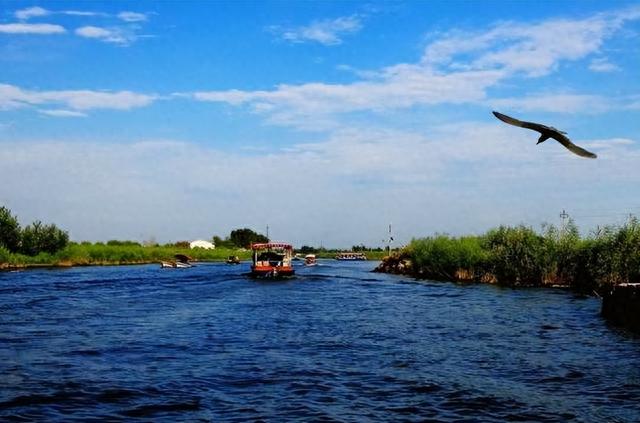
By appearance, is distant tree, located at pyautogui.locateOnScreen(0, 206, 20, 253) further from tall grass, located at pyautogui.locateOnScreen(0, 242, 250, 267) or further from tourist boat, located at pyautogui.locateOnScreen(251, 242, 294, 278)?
tourist boat, located at pyautogui.locateOnScreen(251, 242, 294, 278)

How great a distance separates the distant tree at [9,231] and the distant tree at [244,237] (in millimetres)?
105163

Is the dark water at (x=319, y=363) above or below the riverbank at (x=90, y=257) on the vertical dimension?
below

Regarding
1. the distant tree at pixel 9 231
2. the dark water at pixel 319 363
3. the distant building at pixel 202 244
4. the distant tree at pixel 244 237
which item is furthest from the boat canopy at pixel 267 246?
the distant tree at pixel 244 237

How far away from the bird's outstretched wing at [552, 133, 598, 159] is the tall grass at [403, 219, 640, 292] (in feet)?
77.4

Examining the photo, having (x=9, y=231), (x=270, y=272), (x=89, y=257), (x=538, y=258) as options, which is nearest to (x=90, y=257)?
(x=89, y=257)

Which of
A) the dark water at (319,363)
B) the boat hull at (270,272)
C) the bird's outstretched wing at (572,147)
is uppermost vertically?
the bird's outstretched wing at (572,147)

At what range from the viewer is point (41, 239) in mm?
77625

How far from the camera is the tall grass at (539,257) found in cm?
3195

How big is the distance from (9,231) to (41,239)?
4263 mm

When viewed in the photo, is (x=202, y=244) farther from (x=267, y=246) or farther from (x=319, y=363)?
(x=319, y=363)

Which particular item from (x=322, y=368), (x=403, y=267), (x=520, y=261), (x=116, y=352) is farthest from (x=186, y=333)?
(x=403, y=267)

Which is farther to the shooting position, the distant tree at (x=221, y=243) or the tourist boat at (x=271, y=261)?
the distant tree at (x=221, y=243)

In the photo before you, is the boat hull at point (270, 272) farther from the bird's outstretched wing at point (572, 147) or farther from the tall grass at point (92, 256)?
the bird's outstretched wing at point (572, 147)

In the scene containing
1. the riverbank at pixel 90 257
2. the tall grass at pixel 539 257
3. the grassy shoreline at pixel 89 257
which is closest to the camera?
the tall grass at pixel 539 257
